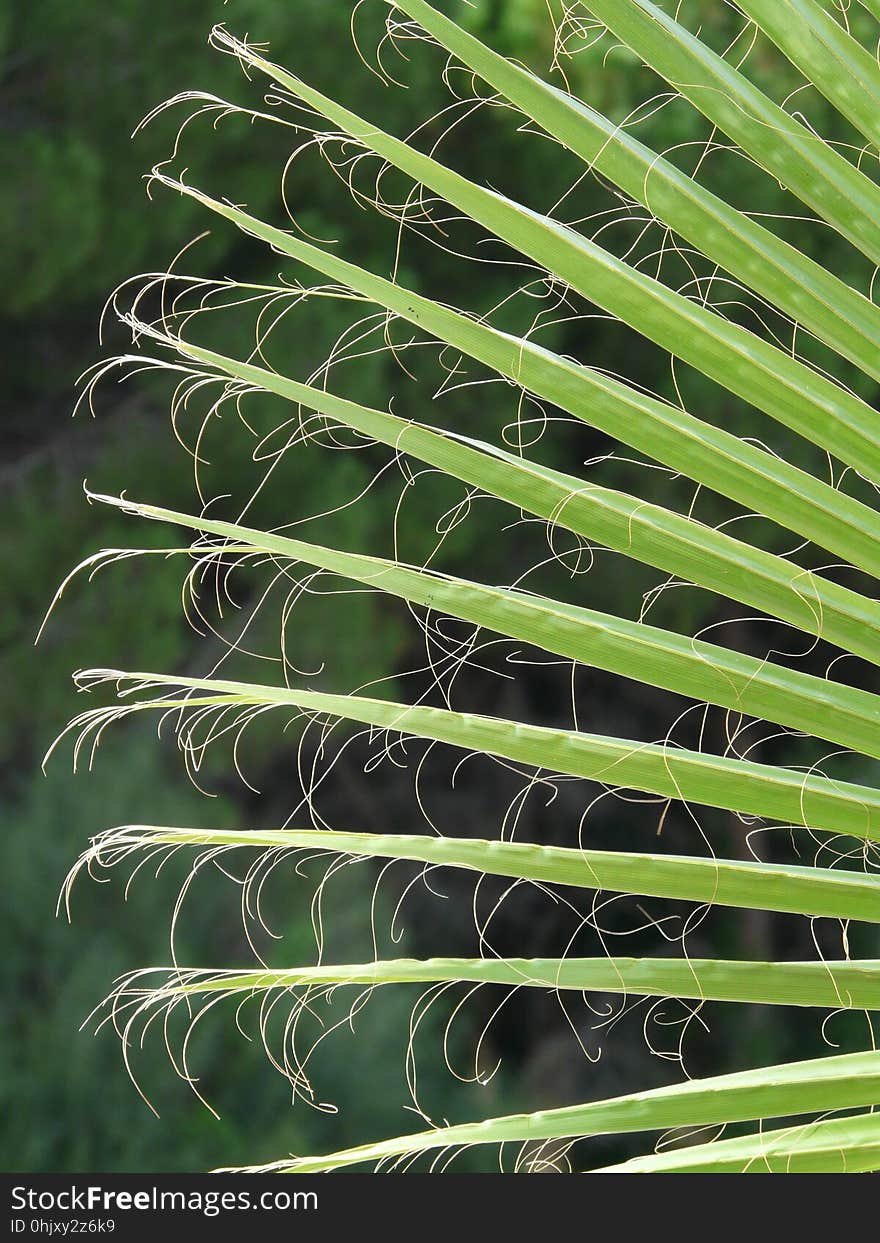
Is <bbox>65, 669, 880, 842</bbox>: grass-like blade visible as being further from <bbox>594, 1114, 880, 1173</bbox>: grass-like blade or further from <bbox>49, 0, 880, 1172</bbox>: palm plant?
<bbox>594, 1114, 880, 1173</bbox>: grass-like blade

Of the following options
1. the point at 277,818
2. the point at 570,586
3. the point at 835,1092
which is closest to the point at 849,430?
the point at 835,1092

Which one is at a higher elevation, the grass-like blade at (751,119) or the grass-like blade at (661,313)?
the grass-like blade at (751,119)

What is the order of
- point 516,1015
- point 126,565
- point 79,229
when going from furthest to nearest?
point 516,1015, point 126,565, point 79,229

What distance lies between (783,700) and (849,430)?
15 centimetres

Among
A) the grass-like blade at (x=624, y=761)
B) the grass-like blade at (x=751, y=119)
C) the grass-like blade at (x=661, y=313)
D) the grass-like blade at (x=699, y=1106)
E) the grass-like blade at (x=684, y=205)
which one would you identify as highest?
the grass-like blade at (x=751, y=119)

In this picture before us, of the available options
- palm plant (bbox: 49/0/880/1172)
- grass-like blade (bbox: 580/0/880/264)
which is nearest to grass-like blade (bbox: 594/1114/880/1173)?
palm plant (bbox: 49/0/880/1172)

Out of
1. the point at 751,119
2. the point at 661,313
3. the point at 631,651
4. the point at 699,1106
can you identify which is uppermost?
the point at 751,119

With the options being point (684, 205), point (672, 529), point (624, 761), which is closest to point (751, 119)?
point (684, 205)

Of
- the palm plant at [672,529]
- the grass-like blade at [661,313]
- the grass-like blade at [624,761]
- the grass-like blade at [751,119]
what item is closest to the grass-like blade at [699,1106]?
the palm plant at [672,529]

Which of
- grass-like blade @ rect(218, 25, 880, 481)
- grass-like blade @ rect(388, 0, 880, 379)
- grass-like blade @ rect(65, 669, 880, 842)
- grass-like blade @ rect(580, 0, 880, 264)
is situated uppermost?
grass-like blade @ rect(580, 0, 880, 264)

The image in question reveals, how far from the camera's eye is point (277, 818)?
418cm

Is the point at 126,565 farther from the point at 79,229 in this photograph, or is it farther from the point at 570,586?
the point at 570,586

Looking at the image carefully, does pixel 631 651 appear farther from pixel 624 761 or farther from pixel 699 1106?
pixel 699 1106

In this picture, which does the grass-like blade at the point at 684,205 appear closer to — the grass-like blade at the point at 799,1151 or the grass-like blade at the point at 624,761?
the grass-like blade at the point at 624,761
